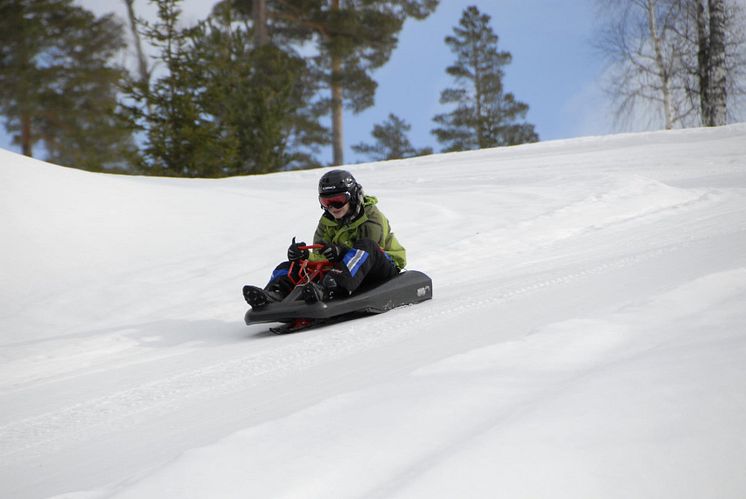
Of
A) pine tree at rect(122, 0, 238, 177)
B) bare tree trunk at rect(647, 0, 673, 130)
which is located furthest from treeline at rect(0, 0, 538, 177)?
bare tree trunk at rect(647, 0, 673, 130)

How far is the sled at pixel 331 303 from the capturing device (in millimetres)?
5008

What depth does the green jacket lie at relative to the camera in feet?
18.0

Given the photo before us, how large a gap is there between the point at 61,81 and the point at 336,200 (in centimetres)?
2376

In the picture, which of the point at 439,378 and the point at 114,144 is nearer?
the point at 439,378

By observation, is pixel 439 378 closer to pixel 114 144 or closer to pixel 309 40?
pixel 309 40

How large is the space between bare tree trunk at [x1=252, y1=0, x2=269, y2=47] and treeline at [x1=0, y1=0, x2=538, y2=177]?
0.04m

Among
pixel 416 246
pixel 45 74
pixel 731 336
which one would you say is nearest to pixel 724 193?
pixel 416 246

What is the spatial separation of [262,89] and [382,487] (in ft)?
65.6

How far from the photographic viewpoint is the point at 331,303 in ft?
16.6

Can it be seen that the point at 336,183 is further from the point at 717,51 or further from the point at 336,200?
the point at 717,51

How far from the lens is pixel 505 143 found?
97.2 feet

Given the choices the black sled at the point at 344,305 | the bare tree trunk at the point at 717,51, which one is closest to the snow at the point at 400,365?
the black sled at the point at 344,305

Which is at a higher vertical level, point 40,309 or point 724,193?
point 724,193

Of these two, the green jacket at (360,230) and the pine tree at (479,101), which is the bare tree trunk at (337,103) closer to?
the pine tree at (479,101)
